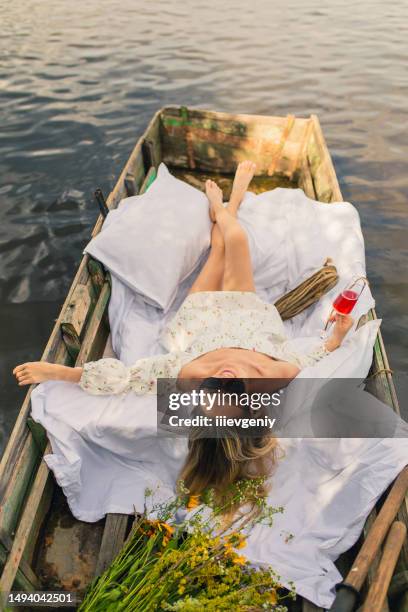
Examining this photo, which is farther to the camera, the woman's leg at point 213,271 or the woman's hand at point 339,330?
the woman's leg at point 213,271

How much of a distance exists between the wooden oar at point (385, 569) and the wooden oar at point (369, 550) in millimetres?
42

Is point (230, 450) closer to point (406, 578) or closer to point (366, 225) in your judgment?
point (406, 578)

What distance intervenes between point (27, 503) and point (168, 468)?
1.00 meters

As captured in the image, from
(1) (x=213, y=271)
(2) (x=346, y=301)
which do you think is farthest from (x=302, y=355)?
(1) (x=213, y=271)

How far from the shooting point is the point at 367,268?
5852 mm

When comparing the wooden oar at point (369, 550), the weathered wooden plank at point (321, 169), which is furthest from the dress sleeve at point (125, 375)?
the weathered wooden plank at point (321, 169)

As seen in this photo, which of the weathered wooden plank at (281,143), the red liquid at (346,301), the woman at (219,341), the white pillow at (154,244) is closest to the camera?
the woman at (219,341)

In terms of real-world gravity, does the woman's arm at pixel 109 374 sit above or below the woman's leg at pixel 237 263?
below

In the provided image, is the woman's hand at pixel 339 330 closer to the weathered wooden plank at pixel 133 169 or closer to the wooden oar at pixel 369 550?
the wooden oar at pixel 369 550

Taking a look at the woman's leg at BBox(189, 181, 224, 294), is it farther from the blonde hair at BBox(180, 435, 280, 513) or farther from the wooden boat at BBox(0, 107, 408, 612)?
the blonde hair at BBox(180, 435, 280, 513)

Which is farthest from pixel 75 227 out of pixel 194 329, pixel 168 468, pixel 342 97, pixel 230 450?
pixel 342 97

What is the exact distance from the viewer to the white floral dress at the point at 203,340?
2.90 m
